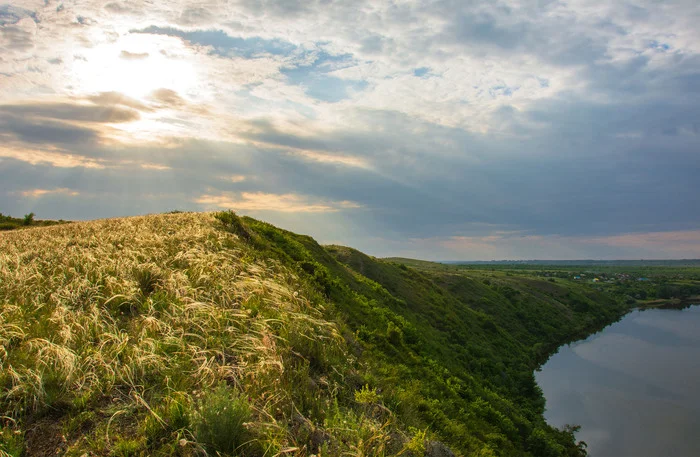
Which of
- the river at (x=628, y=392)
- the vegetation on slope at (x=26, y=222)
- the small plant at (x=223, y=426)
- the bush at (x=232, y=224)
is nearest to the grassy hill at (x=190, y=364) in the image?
the small plant at (x=223, y=426)

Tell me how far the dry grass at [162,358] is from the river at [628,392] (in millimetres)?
36713

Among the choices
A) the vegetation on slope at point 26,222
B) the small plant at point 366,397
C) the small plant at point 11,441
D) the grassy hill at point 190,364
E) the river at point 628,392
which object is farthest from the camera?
the vegetation on slope at point 26,222

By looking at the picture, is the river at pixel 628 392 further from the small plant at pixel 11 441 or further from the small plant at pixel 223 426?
the small plant at pixel 11 441

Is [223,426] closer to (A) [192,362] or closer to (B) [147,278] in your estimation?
(A) [192,362]

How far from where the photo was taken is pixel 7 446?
3979 millimetres

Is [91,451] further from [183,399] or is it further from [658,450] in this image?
[658,450]

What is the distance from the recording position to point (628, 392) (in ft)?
152

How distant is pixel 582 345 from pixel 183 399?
73812mm

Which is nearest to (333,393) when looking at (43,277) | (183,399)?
(183,399)

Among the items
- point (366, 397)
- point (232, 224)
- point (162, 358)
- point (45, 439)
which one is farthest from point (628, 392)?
point (45, 439)

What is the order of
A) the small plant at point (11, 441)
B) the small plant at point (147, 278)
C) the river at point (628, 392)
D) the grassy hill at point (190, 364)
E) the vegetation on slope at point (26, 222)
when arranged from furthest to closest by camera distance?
the vegetation on slope at point (26, 222) → the river at point (628, 392) → the small plant at point (147, 278) → the grassy hill at point (190, 364) → the small plant at point (11, 441)

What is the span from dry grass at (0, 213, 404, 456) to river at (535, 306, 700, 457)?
36713mm

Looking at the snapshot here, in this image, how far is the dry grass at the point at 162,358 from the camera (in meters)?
4.34

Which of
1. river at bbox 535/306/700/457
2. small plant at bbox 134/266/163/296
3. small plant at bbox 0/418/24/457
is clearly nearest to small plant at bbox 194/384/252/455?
small plant at bbox 0/418/24/457
